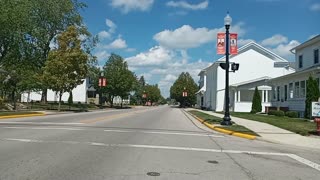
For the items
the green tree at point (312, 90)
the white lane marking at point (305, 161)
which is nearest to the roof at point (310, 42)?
the green tree at point (312, 90)

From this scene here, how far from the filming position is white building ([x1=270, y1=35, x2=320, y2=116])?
121 feet

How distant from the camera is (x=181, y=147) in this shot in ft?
46.3

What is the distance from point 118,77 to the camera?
79.4 metres

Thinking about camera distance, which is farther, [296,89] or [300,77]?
[296,89]

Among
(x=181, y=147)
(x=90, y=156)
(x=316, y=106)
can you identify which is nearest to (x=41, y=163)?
(x=90, y=156)

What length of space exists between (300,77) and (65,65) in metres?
23.8

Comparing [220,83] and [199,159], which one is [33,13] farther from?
[199,159]

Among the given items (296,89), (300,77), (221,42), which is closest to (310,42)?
(300,77)

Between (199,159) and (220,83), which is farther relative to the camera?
(220,83)

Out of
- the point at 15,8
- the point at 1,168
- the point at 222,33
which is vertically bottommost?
the point at 1,168

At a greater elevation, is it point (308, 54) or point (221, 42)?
point (308, 54)

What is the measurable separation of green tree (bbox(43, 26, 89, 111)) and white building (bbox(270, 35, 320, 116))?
21345 millimetres

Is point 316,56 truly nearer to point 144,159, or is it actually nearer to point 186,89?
point 144,159

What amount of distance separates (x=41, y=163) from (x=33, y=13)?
4997 cm
